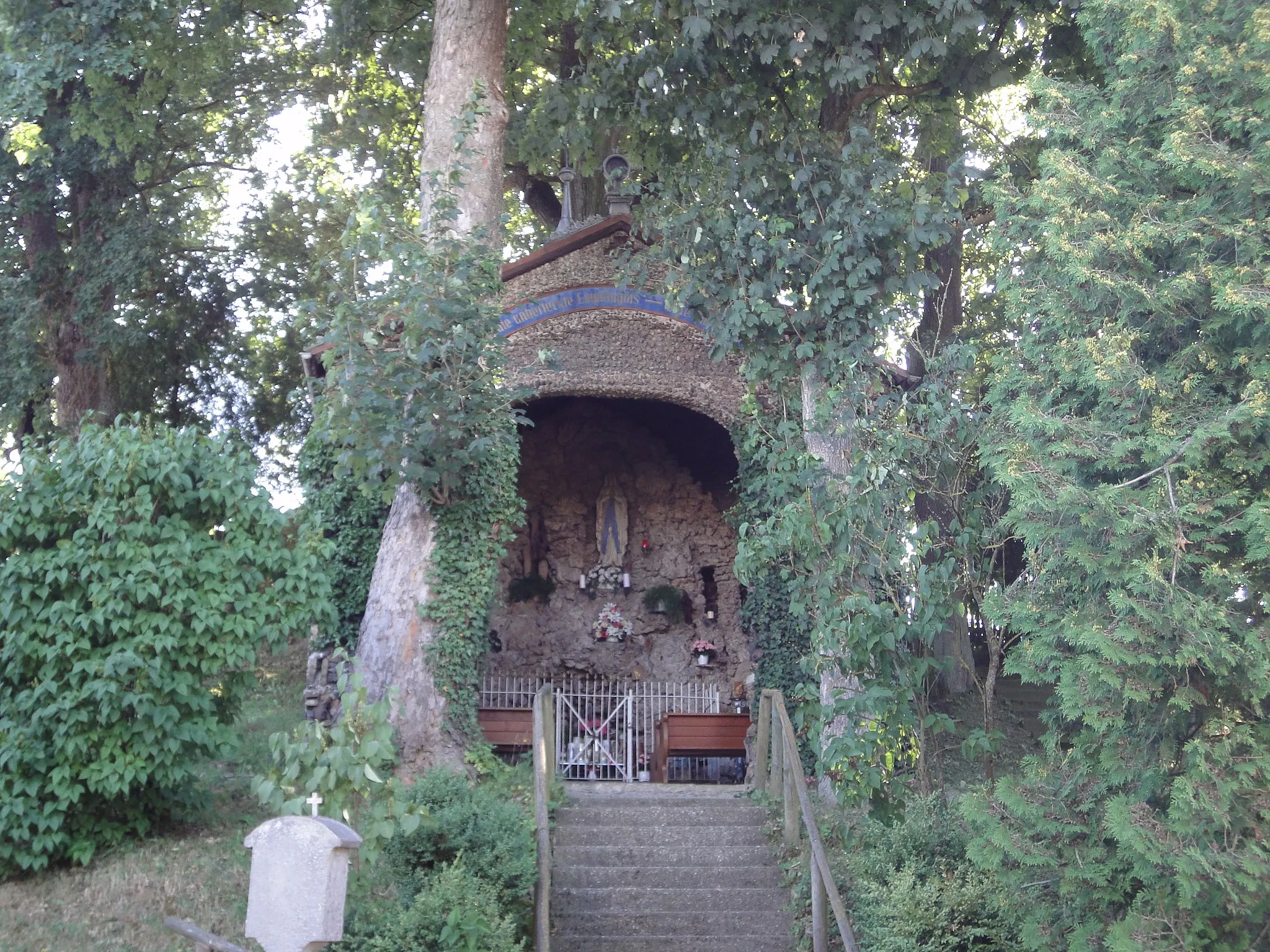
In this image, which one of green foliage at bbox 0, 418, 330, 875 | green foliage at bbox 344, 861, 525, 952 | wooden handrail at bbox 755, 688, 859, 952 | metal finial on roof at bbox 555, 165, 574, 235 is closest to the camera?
green foliage at bbox 344, 861, 525, 952

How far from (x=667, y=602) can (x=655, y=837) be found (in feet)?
21.6

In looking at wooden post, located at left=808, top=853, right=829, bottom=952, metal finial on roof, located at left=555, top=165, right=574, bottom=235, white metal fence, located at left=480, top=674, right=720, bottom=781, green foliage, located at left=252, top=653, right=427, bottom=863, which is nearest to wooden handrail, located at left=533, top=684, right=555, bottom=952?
green foliage, located at left=252, top=653, right=427, bottom=863

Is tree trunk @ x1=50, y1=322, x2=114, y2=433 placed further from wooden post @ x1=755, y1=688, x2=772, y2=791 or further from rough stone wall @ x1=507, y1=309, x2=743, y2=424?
wooden post @ x1=755, y1=688, x2=772, y2=791

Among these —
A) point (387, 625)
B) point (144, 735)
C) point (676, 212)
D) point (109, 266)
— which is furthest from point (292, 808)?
point (109, 266)

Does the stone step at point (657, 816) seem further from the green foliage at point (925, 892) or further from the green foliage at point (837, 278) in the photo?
the green foliage at point (925, 892)

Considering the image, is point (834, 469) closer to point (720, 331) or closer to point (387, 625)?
point (720, 331)

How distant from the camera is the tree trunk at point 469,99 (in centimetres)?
1130

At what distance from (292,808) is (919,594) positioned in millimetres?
3783

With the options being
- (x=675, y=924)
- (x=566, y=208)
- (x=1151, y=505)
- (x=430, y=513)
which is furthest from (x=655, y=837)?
(x=566, y=208)

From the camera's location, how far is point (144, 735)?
738 centimetres

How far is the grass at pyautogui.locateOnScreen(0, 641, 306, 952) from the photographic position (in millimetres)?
6547

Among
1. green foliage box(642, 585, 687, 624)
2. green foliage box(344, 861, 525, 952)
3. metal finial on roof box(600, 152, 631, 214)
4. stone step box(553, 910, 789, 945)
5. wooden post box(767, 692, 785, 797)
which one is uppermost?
metal finial on roof box(600, 152, 631, 214)

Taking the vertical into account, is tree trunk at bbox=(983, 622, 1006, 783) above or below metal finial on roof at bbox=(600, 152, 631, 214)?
below

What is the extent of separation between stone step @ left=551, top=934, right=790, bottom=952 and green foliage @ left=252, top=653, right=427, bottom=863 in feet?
5.88
